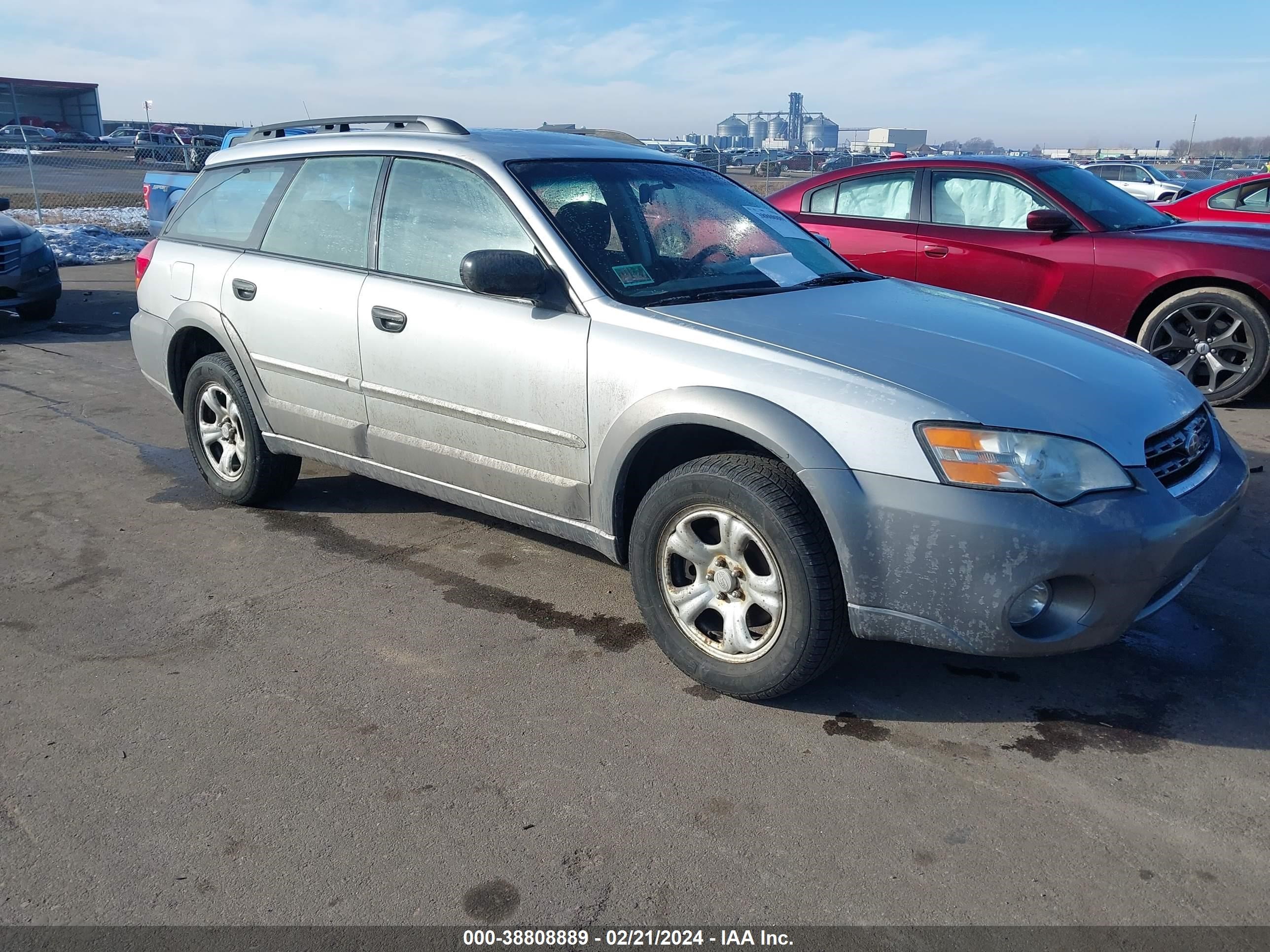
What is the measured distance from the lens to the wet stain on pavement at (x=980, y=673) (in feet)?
11.2

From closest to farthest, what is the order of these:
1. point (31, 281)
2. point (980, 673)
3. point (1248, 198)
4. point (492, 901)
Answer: point (492, 901)
point (980, 673)
point (31, 281)
point (1248, 198)

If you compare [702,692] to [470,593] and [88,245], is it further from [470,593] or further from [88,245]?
[88,245]

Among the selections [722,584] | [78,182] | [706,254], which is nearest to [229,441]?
[706,254]

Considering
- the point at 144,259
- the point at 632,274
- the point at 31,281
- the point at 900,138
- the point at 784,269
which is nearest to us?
the point at 632,274

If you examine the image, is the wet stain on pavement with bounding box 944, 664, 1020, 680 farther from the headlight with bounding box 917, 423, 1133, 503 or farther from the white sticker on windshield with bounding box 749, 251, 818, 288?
the white sticker on windshield with bounding box 749, 251, 818, 288

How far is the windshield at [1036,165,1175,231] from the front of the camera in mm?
7004

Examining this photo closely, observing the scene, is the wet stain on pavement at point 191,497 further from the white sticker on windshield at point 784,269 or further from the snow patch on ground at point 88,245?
the snow patch on ground at point 88,245

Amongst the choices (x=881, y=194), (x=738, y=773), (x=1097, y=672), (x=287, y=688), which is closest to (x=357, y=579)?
(x=287, y=688)

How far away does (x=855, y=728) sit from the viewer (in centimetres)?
310

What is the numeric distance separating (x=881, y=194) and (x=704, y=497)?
5191 millimetres

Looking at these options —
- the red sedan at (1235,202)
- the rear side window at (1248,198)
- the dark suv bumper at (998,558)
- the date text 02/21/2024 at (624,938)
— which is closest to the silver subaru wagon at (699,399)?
the dark suv bumper at (998,558)

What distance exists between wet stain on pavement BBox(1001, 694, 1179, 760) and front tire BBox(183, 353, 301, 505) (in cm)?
347

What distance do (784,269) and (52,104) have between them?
261 feet

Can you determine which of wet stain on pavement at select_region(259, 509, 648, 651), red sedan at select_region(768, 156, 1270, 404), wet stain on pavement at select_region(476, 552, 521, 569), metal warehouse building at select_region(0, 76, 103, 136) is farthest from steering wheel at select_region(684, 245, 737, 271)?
metal warehouse building at select_region(0, 76, 103, 136)
